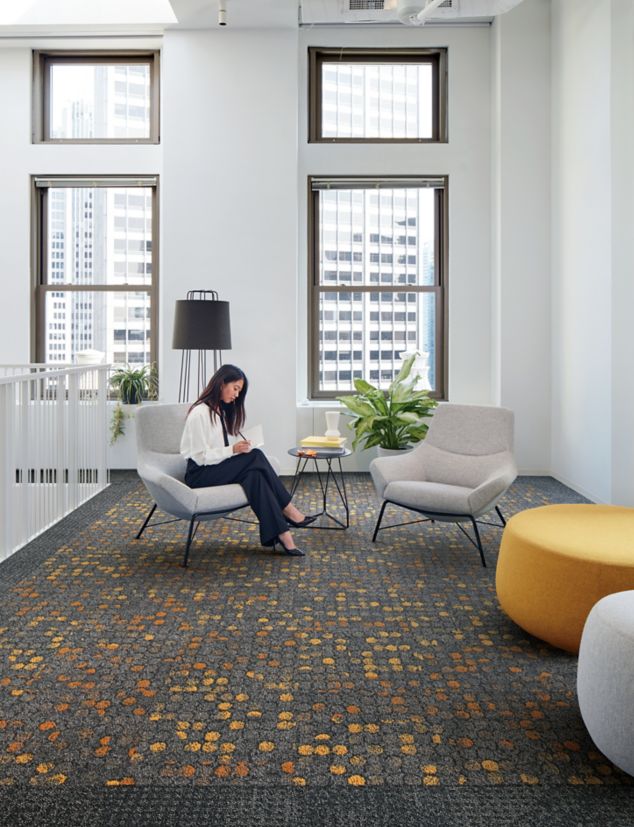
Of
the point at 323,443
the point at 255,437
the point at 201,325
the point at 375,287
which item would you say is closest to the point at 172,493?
the point at 255,437

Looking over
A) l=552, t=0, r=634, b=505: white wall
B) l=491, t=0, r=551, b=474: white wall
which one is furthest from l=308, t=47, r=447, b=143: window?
l=552, t=0, r=634, b=505: white wall

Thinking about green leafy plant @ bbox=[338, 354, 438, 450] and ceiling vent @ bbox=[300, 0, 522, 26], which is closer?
ceiling vent @ bbox=[300, 0, 522, 26]

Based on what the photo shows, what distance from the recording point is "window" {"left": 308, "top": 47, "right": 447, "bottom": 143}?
7.26 m

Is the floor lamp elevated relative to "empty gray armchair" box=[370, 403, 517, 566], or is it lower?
elevated

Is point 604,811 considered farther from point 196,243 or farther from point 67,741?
point 196,243

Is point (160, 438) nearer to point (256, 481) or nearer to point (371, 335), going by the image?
point (256, 481)

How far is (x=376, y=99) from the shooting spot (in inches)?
286

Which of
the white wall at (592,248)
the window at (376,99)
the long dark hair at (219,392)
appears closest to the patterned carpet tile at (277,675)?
the long dark hair at (219,392)

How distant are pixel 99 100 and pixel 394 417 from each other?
4191 mm

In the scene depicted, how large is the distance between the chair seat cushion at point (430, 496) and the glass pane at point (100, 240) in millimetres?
4042

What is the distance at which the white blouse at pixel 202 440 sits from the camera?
4.36 metres

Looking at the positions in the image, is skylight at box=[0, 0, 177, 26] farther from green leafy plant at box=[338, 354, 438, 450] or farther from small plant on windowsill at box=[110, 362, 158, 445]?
green leafy plant at box=[338, 354, 438, 450]

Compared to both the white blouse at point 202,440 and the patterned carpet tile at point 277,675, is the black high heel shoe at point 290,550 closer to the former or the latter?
the patterned carpet tile at point 277,675

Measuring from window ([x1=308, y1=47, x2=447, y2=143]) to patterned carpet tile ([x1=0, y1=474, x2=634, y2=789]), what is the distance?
14.8 feet
